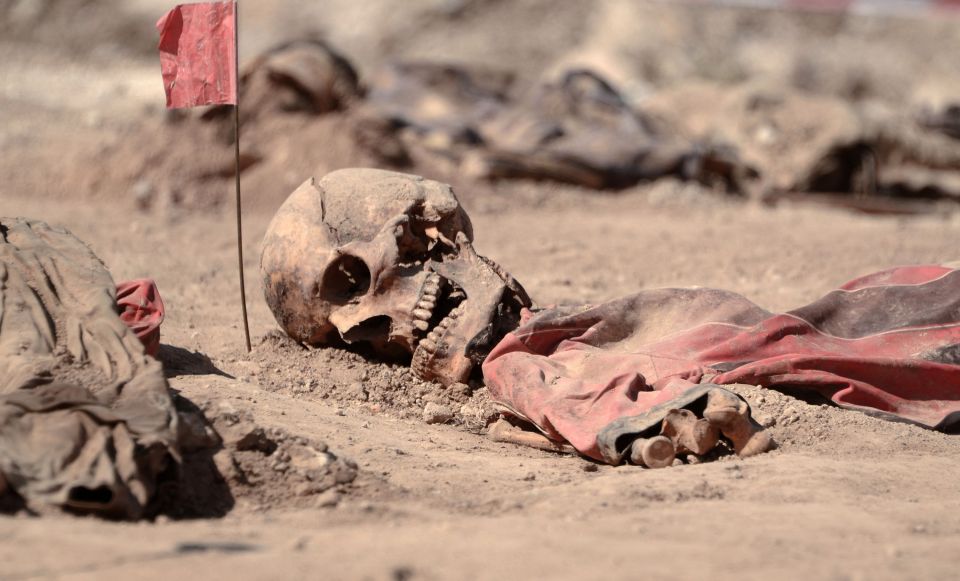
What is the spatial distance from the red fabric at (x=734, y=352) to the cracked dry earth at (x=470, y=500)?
0.15 metres

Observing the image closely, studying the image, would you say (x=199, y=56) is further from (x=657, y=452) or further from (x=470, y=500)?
(x=657, y=452)

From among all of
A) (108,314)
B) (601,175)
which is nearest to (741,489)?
(108,314)

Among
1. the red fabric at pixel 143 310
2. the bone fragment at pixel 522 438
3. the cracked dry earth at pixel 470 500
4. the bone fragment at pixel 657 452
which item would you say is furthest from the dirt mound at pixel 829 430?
the red fabric at pixel 143 310

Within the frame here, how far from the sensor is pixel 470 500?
3.55 meters

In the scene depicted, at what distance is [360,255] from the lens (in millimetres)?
4902

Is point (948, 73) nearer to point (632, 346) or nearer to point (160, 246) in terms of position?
point (160, 246)

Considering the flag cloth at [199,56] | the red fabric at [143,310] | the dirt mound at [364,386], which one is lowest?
the dirt mound at [364,386]

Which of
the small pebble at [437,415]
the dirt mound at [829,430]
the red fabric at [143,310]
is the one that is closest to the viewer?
the dirt mound at [829,430]

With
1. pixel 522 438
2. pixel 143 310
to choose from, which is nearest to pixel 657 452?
pixel 522 438

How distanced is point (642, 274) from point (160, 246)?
3.55 m

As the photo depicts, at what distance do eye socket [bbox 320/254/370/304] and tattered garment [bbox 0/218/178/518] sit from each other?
0.79 meters

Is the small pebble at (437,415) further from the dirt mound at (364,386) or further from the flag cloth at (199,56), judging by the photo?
the flag cloth at (199,56)

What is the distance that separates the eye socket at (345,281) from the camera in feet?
16.5

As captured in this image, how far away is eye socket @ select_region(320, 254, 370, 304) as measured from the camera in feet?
16.5
